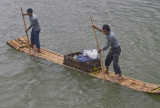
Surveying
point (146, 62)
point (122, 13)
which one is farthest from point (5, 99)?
point (122, 13)

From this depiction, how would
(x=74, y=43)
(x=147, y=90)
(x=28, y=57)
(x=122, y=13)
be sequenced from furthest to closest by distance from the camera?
1. (x=122, y=13)
2. (x=74, y=43)
3. (x=28, y=57)
4. (x=147, y=90)

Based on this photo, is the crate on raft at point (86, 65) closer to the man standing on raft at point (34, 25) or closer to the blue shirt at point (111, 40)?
the blue shirt at point (111, 40)

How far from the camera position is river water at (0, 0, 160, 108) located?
8750 mm

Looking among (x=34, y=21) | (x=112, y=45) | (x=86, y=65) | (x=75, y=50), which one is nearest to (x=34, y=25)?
(x=34, y=21)

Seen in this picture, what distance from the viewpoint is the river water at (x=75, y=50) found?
8.75 m

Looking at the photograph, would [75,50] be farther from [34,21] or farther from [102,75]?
[102,75]

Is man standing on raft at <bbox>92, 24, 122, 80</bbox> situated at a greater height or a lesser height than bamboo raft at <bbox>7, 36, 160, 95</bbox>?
greater

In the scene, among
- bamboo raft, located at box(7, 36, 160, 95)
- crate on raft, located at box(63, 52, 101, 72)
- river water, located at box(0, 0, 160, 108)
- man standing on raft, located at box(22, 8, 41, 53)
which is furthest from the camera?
man standing on raft, located at box(22, 8, 41, 53)

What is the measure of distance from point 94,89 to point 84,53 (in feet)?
5.69

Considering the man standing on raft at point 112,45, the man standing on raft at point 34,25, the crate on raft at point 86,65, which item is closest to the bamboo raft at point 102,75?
the crate on raft at point 86,65

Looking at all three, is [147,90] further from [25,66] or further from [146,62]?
[25,66]

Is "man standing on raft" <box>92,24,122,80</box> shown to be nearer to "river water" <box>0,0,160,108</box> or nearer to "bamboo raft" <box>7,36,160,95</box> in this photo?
"bamboo raft" <box>7,36,160,95</box>

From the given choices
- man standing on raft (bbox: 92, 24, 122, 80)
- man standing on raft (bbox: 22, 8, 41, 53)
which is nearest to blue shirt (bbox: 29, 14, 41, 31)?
man standing on raft (bbox: 22, 8, 41, 53)

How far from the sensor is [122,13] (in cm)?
1919
